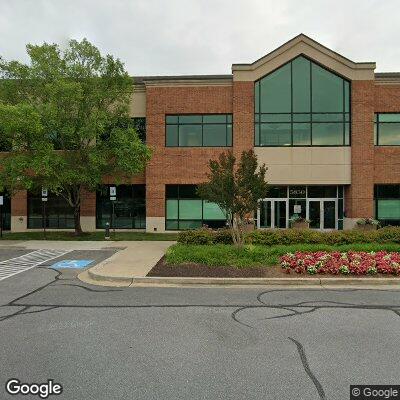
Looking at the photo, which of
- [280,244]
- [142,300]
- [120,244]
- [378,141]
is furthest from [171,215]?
[142,300]

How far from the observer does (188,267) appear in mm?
11172

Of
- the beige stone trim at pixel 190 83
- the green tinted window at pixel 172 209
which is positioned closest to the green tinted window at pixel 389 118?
the beige stone trim at pixel 190 83

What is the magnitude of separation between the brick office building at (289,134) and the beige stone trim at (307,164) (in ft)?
0.21

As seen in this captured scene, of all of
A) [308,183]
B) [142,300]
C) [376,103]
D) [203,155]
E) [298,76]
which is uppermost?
[298,76]

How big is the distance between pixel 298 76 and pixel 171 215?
12.2 meters

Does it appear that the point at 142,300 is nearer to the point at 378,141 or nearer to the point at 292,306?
the point at 292,306

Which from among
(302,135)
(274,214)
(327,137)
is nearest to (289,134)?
(302,135)

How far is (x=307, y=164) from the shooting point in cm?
2444

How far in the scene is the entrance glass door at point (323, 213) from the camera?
83.6 ft

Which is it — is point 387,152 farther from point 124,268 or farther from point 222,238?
point 124,268

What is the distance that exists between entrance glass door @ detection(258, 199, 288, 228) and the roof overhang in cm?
817

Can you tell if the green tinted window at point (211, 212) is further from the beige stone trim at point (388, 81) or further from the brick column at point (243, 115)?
the beige stone trim at point (388, 81)

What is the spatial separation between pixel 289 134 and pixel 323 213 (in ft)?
18.9

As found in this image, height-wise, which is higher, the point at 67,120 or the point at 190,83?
the point at 190,83
